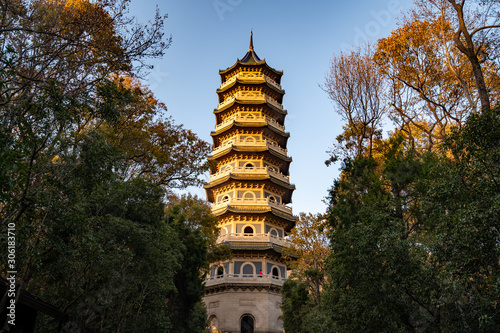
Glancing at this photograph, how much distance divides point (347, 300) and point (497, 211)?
187 inches

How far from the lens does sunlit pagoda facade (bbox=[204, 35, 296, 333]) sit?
23.5 meters

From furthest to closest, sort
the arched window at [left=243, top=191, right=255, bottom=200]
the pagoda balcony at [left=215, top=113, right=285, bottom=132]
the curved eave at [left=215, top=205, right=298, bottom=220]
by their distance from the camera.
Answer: the pagoda balcony at [left=215, top=113, right=285, bottom=132] < the arched window at [left=243, top=191, right=255, bottom=200] < the curved eave at [left=215, top=205, right=298, bottom=220]

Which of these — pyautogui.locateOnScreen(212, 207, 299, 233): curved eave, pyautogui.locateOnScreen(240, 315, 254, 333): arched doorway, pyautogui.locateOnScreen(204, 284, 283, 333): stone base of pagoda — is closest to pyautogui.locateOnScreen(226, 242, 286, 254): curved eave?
pyautogui.locateOnScreen(212, 207, 299, 233): curved eave

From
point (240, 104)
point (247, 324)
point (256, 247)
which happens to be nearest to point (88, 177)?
point (256, 247)

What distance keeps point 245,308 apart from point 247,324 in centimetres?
102

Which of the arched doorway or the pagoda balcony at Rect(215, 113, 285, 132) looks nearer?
the arched doorway

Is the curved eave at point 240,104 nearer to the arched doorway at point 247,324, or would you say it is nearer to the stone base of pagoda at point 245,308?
the stone base of pagoda at point 245,308

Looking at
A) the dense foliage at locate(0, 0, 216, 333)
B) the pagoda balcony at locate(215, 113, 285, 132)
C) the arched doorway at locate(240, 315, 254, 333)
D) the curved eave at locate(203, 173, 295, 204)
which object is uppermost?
the pagoda balcony at locate(215, 113, 285, 132)

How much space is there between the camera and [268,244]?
24.1 m

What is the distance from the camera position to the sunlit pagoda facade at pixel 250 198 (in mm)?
23453

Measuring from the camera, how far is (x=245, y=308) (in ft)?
76.4

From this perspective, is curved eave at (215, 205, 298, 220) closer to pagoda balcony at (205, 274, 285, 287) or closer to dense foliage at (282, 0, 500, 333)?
pagoda balcony at (205, 274, 285, 287)

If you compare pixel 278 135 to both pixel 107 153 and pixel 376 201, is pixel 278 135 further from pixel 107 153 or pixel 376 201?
pixel 107 153

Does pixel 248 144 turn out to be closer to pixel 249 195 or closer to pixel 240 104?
pixel 240 104
